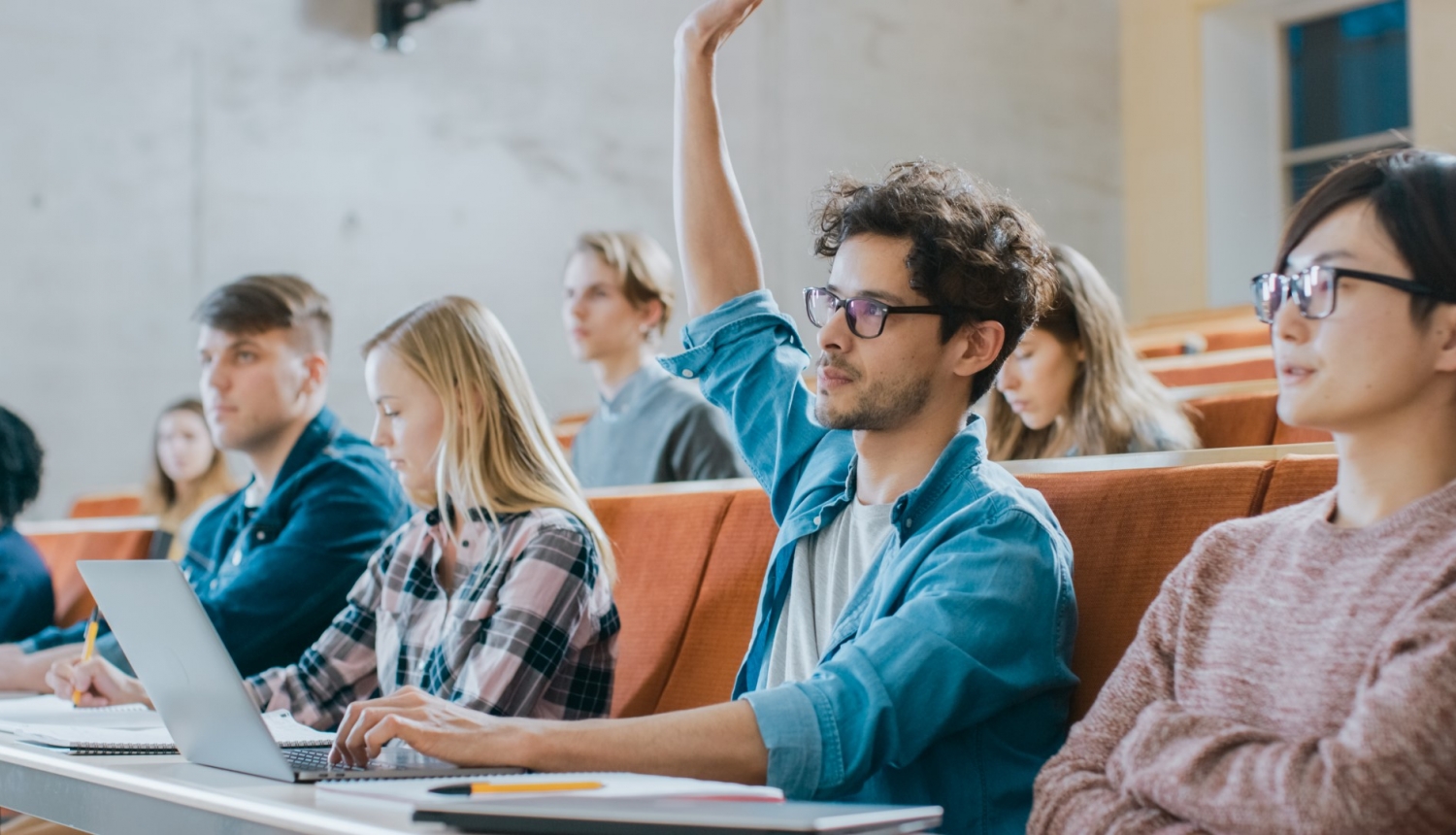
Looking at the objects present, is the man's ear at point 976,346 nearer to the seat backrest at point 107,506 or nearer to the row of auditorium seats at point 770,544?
the row of auditorium seats at point 770,544

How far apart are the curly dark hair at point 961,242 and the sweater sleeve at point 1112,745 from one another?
407 millimetres

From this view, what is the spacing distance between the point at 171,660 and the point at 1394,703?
1077 mm

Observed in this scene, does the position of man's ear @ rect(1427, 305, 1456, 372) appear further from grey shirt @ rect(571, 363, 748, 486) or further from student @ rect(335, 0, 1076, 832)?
grey shirt @ rect(571, 363, 748, 486)

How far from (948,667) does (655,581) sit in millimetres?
967

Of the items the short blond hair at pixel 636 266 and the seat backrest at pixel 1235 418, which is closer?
the seat backrest at pixel 1235 418

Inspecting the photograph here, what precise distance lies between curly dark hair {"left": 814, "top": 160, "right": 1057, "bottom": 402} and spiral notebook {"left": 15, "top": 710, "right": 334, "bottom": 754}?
814mm

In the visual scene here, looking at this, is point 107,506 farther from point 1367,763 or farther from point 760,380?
point 1367,763

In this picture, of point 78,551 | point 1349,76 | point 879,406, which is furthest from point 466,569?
point 1349,76

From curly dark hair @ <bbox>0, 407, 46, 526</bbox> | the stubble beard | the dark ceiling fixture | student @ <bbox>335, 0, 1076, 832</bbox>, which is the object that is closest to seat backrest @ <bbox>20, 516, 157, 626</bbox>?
curly dark hair @ <bbox>0, 407, 46, 526</bbox>

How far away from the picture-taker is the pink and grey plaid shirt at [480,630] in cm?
183

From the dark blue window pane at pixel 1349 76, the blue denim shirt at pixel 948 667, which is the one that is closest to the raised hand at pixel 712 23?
the blue denim shirt at pixel 948 667

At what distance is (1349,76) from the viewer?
8.46 meters

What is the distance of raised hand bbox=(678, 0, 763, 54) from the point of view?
1.85m

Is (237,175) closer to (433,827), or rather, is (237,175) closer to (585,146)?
(585,146)
